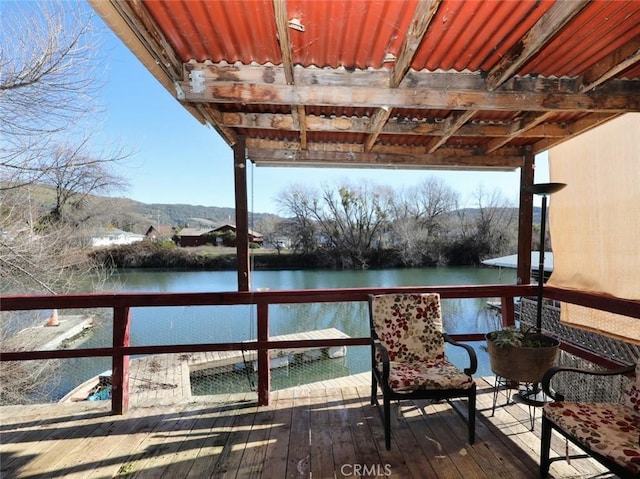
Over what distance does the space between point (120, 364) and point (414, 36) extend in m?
2.93

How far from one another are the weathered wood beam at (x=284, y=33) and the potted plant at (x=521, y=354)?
2.30m

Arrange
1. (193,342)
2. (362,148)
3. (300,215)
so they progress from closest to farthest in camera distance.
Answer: (362,148) < (193,342) < (300,215)

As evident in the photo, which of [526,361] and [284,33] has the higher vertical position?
[284,33]

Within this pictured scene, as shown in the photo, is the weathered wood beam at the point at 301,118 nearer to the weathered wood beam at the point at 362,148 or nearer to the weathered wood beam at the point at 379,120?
the weathered wood beam at the point at 362,148

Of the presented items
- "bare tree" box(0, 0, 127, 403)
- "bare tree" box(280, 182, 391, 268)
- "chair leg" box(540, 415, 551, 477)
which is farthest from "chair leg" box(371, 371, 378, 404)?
"bare tree" box(280, 182, 391, 268)

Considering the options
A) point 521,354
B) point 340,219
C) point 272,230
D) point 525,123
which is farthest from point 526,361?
point 340,219

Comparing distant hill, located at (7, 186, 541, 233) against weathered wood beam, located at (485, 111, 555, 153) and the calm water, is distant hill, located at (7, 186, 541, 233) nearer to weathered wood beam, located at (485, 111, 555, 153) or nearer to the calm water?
the calm water

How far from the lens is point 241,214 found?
283cm

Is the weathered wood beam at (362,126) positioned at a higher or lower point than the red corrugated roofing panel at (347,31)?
lower

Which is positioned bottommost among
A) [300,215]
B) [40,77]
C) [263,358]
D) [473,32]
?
[263,358]

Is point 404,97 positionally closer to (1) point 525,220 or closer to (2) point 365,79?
(2) point 365,79

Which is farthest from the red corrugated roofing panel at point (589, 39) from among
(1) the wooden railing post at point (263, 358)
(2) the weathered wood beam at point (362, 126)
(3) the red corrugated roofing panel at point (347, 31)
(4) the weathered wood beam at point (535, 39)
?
(1) the wooden railing post at point (263, 358)

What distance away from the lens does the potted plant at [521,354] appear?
221 cm

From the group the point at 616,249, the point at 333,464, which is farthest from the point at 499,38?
the point at 333,464
